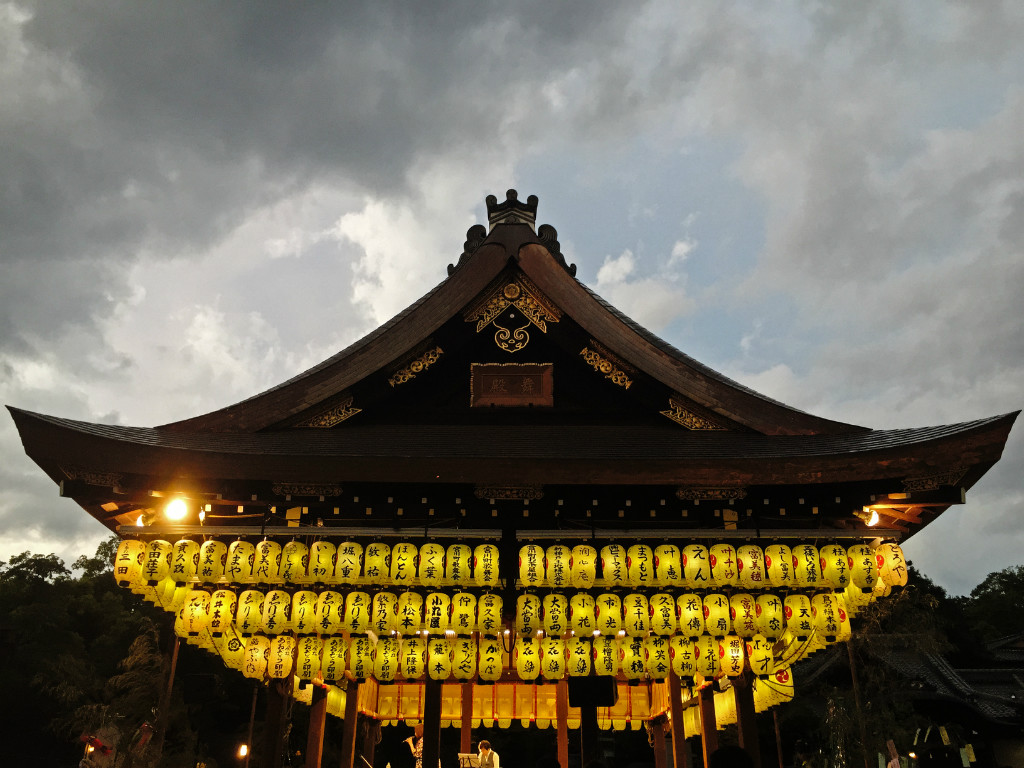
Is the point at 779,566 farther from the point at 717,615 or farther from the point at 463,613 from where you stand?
the point at 463,613

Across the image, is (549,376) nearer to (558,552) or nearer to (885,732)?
(558,552)

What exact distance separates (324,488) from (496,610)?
9.06 ft

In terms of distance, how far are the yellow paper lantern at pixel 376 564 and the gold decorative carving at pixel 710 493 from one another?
3846 mm

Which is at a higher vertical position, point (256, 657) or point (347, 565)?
point (347, 565)

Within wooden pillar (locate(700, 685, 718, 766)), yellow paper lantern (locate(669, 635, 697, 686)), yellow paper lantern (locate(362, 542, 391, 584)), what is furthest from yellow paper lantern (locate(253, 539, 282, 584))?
wooden pillar (locate(700, 685, 718, 766))

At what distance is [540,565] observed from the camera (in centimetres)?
889

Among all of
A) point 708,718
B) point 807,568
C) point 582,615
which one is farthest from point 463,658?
point 708,718

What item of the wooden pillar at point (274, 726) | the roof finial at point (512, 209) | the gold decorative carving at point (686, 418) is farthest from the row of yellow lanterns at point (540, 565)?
the roof finial at point (512, 209)

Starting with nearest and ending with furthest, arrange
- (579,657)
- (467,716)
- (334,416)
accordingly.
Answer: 1. (579,657)
2. (334,416)
3. (467,716)

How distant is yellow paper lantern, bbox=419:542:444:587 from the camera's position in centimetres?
897

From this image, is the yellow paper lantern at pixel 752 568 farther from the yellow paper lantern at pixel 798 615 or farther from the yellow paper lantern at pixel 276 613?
the yellow paper lantern at pixel 276 613

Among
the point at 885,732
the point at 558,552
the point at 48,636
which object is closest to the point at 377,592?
the point at 558,552

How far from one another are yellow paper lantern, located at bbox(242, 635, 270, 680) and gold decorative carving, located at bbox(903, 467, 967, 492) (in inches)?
349

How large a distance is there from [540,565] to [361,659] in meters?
3.15
